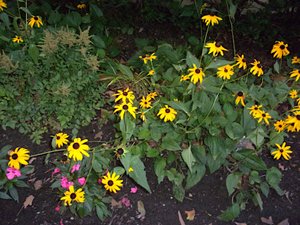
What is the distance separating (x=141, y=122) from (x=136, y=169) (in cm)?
39

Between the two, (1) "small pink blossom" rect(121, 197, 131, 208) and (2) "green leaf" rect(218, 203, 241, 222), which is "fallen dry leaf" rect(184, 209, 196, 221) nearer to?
(2) "green leaf" rect(218, 203, 241, 222)

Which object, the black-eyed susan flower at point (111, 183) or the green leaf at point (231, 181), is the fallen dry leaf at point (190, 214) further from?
the black-eyed susan flower at point (111, 183)

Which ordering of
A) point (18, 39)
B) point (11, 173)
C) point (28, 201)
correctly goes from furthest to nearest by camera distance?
point (18, 39) < point (28, 201) < point (11, 173)

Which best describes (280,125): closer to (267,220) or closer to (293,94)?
(293,94)


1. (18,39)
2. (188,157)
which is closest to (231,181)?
(188,157)

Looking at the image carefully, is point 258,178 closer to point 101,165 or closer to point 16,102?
point 101,165

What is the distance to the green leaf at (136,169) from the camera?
2354 millimetres

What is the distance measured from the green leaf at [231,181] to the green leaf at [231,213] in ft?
0.30

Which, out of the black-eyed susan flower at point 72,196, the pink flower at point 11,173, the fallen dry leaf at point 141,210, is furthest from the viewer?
the fallen dry leaf at point 141,210

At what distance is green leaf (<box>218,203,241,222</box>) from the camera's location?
2.40 m

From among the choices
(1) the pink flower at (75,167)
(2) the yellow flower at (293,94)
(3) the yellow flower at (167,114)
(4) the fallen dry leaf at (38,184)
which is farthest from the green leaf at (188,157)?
(4) the fallen dry leaf at (38,184)

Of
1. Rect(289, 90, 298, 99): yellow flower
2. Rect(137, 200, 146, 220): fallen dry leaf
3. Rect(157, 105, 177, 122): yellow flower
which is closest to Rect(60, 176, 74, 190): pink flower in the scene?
Rect(137, 200, 146, 220): fallen dry leaf

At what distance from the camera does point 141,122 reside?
2645mm

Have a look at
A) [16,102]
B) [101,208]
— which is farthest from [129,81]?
[101,208]
